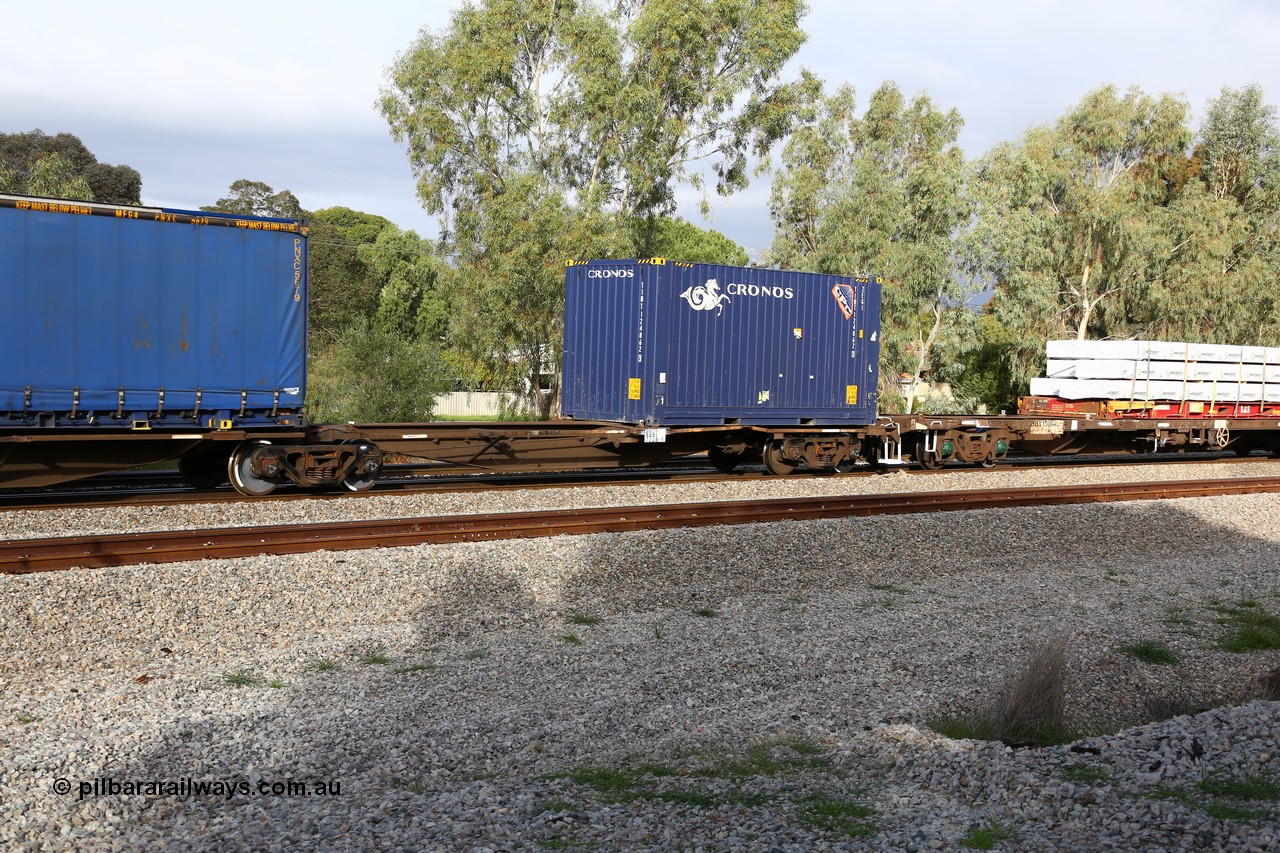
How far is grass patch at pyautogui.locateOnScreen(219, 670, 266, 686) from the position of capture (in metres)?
7.00

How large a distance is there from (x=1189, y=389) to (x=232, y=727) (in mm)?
24129

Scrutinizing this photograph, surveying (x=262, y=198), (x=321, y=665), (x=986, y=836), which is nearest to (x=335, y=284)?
(x=262, y=198)

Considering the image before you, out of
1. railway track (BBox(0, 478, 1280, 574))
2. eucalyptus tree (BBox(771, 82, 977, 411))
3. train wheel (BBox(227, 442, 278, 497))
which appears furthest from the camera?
eucalyptus tree (BBox(771, 82, 977, 411))

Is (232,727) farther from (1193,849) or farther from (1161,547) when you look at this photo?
(1161,547)

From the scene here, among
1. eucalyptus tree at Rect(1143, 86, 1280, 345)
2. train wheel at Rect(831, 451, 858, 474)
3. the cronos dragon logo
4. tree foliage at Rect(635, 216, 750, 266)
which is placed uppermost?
tree foliage at Rect(635, 216, 750, 266)

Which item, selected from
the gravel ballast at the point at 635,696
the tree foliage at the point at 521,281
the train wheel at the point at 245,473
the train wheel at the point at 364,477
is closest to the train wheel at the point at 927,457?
the gravel ballast at the point at 635,696

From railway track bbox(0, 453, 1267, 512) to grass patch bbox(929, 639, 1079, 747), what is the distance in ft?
33.5

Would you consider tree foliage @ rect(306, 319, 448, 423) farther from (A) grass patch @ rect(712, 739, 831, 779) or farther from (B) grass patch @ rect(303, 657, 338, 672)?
(A) grass patch @ rect(712, 739, 831, 779)

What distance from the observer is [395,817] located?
16.1ft

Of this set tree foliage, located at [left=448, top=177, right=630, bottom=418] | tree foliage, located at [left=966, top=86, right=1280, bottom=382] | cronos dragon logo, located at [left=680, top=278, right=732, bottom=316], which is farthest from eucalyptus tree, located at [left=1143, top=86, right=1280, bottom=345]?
cronos dragon logo, located at [left=680, top=278, right=732, bottom=316]

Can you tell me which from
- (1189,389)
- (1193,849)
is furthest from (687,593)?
(1189,389)

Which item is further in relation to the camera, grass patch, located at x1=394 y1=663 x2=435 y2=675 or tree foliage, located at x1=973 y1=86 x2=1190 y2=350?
tree foliage, located at x1=973 y1=86 x2=1190 y2=350

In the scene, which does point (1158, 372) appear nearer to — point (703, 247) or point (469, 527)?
point (469, 527)

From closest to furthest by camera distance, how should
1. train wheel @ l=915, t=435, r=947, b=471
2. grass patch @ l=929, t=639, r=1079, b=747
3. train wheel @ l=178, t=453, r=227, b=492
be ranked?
grass patch @ l=929, t=639, r=1079, b=747, train wheel @ l=178, t=453, r=227, b=492, train wheel @ l=915, t=435, r=947, b=471
